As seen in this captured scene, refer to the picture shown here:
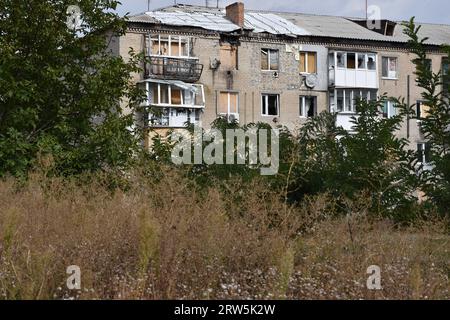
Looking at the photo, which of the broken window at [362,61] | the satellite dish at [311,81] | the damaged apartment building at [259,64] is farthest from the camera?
the broken window at [362,61]

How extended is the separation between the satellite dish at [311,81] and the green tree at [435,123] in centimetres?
3010

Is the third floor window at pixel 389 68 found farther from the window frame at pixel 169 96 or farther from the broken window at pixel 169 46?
the broken window at pixel 169 46

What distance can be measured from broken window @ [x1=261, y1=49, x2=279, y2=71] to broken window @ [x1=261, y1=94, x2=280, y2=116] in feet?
4.75

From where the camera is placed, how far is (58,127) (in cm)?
1389

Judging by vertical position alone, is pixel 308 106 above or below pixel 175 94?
below

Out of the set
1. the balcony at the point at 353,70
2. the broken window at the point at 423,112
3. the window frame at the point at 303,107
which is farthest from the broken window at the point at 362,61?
the broken window at the point at 423,112

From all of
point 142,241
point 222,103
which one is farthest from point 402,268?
point 222,103

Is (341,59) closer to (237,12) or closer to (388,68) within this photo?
(388,68)

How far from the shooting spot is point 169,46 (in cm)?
3675

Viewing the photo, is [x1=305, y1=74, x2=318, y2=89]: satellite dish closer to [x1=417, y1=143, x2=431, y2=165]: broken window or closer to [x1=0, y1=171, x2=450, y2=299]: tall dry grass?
[x1=417, y1=143, x2=431, y2=165]: broken window

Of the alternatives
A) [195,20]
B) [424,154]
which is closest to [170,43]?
[195,20]

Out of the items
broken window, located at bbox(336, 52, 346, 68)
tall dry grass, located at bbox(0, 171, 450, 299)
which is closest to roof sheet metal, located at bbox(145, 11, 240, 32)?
broken window, located at bbox(336, 52, 346, 68)

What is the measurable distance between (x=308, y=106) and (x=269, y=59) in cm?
321

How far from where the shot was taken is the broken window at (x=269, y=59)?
39.2 m
